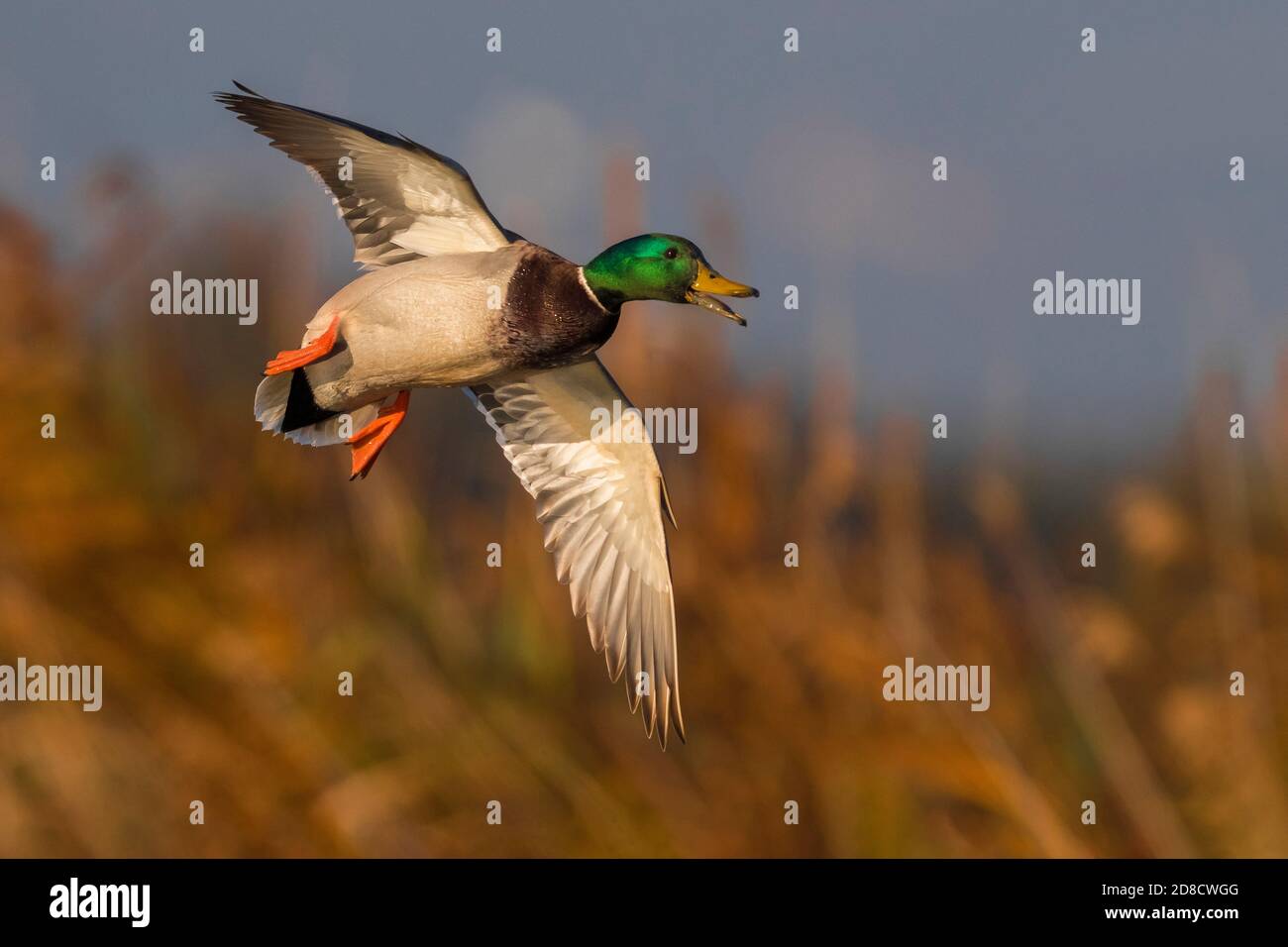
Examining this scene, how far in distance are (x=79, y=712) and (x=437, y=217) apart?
3100 millimetres

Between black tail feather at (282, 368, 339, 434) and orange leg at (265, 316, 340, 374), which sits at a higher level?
orange leg at (265, 316, 340, 374)

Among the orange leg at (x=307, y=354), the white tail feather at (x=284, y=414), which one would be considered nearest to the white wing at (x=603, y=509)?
the white tail feather at (x=284, y=414)

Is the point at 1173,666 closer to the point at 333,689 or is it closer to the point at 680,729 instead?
the point at 680,729

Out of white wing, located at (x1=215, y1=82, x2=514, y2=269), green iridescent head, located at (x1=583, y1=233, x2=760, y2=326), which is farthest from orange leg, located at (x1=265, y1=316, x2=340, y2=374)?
green iridescent head, located at (x1=583, y1=233, x2=760, y2=326)

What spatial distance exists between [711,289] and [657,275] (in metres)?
0.16

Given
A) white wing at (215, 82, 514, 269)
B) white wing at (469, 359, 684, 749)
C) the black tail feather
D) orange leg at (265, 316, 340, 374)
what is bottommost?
white wing at (469, 359, 684, 749)

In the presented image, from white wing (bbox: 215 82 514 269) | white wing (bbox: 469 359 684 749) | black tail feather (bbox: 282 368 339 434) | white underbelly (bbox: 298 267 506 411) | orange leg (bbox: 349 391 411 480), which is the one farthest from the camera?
white wing (bbox: 469 359 684 749)

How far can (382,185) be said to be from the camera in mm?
4719

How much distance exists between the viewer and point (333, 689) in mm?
6680

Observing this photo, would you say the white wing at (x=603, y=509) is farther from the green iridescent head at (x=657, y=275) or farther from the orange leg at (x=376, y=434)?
the green iridescent head at (x=657, y=275)

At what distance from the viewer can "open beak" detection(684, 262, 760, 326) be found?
4.30m

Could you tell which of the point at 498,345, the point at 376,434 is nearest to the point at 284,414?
the point at 376,434

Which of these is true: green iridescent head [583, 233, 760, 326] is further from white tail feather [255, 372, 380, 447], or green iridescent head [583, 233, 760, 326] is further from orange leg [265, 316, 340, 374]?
white tail feather [255, 372, 380, 447]
